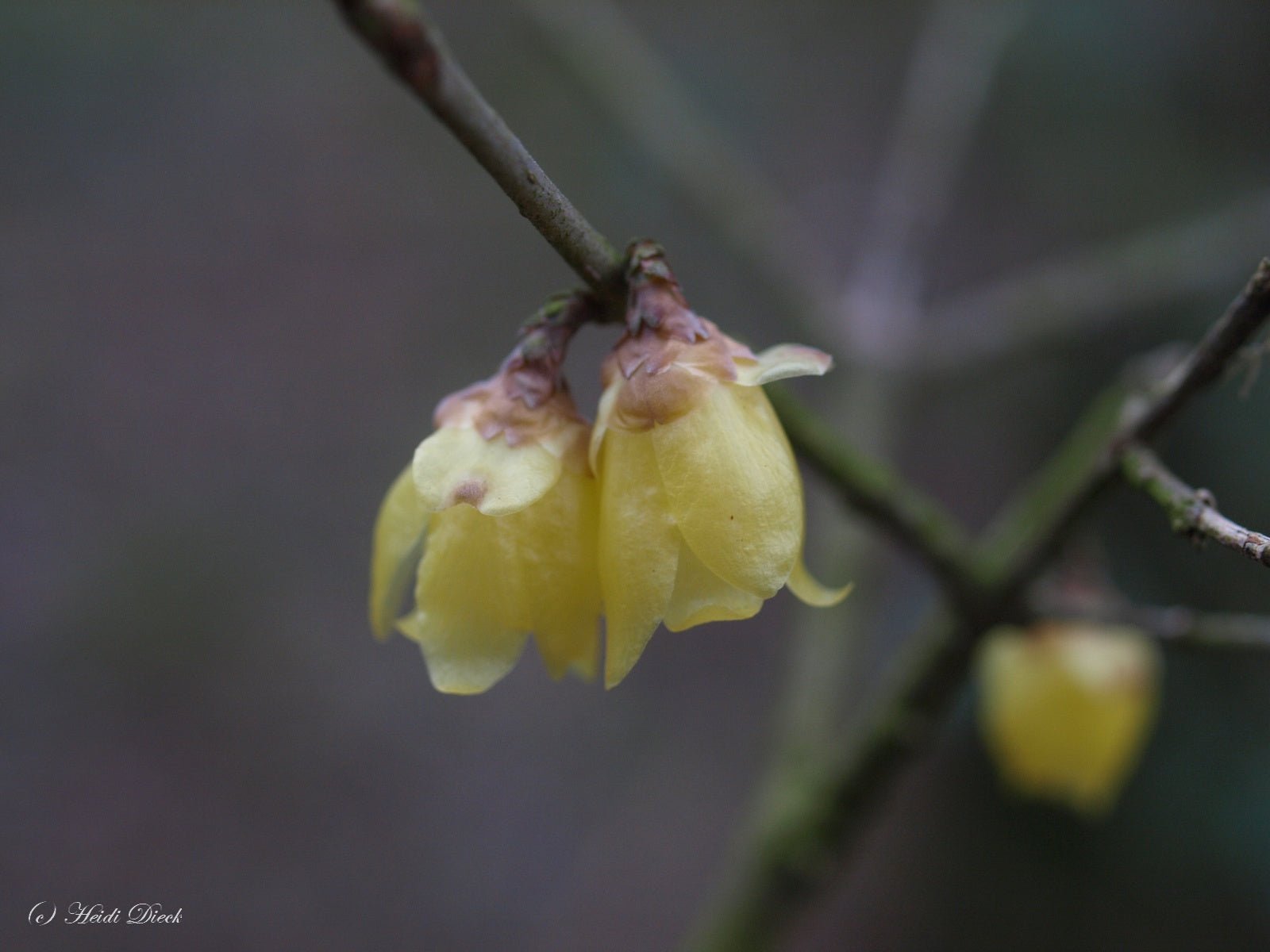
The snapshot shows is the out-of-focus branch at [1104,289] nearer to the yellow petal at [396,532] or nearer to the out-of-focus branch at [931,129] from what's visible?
the out-of-focus branch at [931,129]

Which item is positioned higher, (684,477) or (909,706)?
(684,477)

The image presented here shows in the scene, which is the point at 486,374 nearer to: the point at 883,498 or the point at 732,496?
the point at 883,498

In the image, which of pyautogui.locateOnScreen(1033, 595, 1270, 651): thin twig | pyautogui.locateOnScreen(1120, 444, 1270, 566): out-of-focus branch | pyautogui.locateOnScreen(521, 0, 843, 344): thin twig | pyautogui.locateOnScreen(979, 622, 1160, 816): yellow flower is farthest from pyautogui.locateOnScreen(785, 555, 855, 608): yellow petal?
pyautogui.locateOnScreen(521, 0, 843, 344): thin twig

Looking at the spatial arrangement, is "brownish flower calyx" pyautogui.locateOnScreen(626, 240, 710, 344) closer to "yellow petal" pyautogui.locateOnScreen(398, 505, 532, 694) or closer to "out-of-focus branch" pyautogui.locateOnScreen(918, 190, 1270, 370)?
"yellow petal" pyautogui.locateOnScreen(398, 505, 532, 694)

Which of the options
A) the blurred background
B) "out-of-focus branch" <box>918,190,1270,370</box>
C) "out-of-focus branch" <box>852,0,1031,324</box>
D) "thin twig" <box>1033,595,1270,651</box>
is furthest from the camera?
"out-of-focus branch" <box>852,0,1031,324</box>

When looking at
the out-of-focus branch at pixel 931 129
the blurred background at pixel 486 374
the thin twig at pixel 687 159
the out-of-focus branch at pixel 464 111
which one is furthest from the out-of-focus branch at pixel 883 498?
the out-of-focus branch at pixel 931 129

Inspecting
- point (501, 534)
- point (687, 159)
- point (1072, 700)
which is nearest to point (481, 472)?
point (501, 534)
